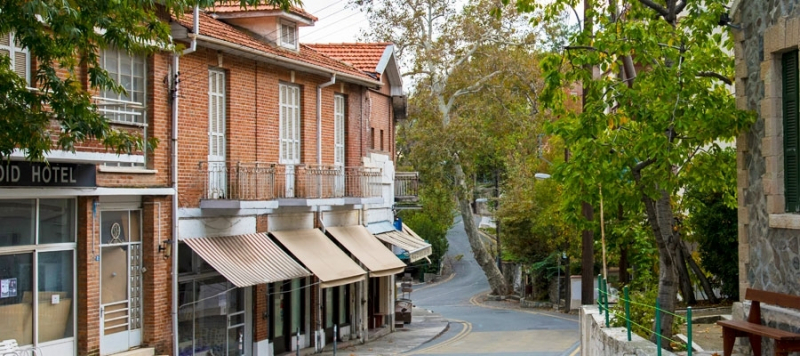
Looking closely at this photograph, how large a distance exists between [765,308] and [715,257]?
55.9 feet

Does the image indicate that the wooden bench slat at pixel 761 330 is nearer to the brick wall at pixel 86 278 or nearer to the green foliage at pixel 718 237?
the brick wall at pixel 86 278

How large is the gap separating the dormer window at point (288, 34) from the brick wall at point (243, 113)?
894 millimetres

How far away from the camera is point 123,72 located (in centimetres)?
1828

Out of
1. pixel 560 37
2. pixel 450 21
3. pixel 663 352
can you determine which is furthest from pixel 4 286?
pixel 560 37

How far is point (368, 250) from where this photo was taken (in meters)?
26.8

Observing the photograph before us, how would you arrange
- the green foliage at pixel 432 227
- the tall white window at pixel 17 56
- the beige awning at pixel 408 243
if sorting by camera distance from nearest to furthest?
the tall white window at pixel 17 56
the beige awning at pixel 408 243
the green foliage at pixel 432 227

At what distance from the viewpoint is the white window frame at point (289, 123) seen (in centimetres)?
2439

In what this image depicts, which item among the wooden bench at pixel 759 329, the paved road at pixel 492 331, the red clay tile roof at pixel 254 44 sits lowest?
the paved road at pixel 492 331

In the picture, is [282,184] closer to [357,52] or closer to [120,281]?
[120,281]

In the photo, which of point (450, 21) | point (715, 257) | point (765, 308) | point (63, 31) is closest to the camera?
point (63, 31)

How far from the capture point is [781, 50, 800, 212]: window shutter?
11.6 metres

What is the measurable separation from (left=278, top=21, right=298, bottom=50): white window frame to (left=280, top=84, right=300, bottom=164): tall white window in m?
1.15

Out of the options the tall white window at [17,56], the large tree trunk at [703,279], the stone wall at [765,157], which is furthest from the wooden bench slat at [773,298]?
the large tree trunk at [703,279]

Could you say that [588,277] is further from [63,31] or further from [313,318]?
[63,31]
